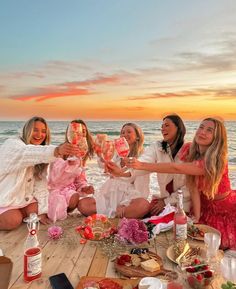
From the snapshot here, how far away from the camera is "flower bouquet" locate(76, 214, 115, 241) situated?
2.56 meters

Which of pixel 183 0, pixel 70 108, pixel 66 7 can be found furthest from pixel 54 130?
pixel 183 0

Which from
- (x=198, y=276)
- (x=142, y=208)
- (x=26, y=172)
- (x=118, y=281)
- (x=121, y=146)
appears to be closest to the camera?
(x=198, y=276)

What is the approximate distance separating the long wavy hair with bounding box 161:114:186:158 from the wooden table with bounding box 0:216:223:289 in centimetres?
121

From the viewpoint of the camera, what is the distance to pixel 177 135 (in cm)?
354

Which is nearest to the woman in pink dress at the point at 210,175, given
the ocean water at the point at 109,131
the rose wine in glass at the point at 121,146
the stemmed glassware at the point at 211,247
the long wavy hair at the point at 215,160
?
the long wavy hair at the point at 215,160

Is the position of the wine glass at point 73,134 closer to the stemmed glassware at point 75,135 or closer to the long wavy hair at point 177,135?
the stemmed glassware at point 75,135

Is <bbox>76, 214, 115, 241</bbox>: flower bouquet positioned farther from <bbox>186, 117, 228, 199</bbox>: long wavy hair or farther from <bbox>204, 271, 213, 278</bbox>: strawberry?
<bbox>204, 271, 213, 278</bbox>: strawberry

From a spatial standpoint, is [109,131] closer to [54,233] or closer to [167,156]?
[167,156]

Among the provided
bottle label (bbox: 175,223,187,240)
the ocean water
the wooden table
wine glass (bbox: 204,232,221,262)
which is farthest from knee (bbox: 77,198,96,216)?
the ocean water

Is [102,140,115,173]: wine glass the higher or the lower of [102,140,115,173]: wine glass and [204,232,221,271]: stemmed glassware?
the higher

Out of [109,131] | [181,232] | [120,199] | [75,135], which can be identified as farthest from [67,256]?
[109,131]

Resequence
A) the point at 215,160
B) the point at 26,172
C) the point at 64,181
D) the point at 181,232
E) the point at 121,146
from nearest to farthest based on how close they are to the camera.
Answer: the point at 181,232
the point at 121,146
the point at 215,160
the point at 26,172
the point at 64,181

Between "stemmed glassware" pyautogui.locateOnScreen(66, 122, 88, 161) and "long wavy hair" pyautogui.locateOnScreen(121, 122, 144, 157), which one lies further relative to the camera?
"long wavy hair" pyautogui.locateOnScreen(121, 122, 144, 157)

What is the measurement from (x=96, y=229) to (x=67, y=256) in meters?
0.42
